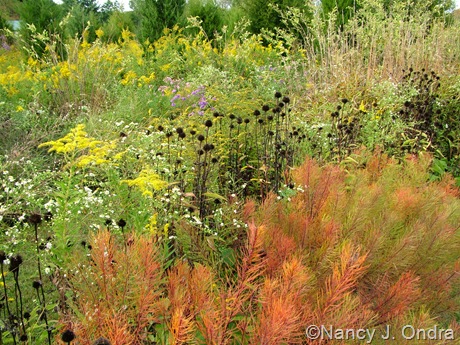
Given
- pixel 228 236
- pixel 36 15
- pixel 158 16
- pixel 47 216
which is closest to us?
pixel 47 216

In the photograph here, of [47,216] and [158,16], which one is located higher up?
[158,16]

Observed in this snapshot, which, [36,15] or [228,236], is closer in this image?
[228,236]

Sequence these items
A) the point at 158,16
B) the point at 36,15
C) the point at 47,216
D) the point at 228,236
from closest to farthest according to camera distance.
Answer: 1. the point at 47,216
2. the point at 228,236
3. the point at 158,16
4. the point at 36,15

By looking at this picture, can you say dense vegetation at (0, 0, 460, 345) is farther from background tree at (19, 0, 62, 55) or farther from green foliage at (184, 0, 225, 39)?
background tree at (19, 0, 62, 55)

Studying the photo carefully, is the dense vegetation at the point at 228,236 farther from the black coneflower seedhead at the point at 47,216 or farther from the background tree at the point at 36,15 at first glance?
the background tree at the point at 36,15

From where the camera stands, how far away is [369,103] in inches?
205

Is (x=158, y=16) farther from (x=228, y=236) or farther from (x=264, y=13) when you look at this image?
(x=228, y=236)

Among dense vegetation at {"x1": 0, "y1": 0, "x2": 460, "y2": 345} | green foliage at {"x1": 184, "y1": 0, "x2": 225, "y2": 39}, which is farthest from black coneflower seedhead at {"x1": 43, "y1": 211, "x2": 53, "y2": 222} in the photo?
green foliage at {"x1": 184, "y1": 0, "x2": 225, "y2": 39}

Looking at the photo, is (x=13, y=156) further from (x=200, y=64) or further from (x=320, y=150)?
(x=200, y=64)

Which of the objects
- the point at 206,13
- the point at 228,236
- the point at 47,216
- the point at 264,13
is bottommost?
the point at 228,236

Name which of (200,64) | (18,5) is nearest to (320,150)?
(200,64)

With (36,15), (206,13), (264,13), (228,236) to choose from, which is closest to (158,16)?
(206,13)

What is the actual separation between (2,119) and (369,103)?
4036 millimetres

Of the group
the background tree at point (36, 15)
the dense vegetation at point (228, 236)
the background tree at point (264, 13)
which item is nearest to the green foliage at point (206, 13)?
the background tree at point (264, 13)
